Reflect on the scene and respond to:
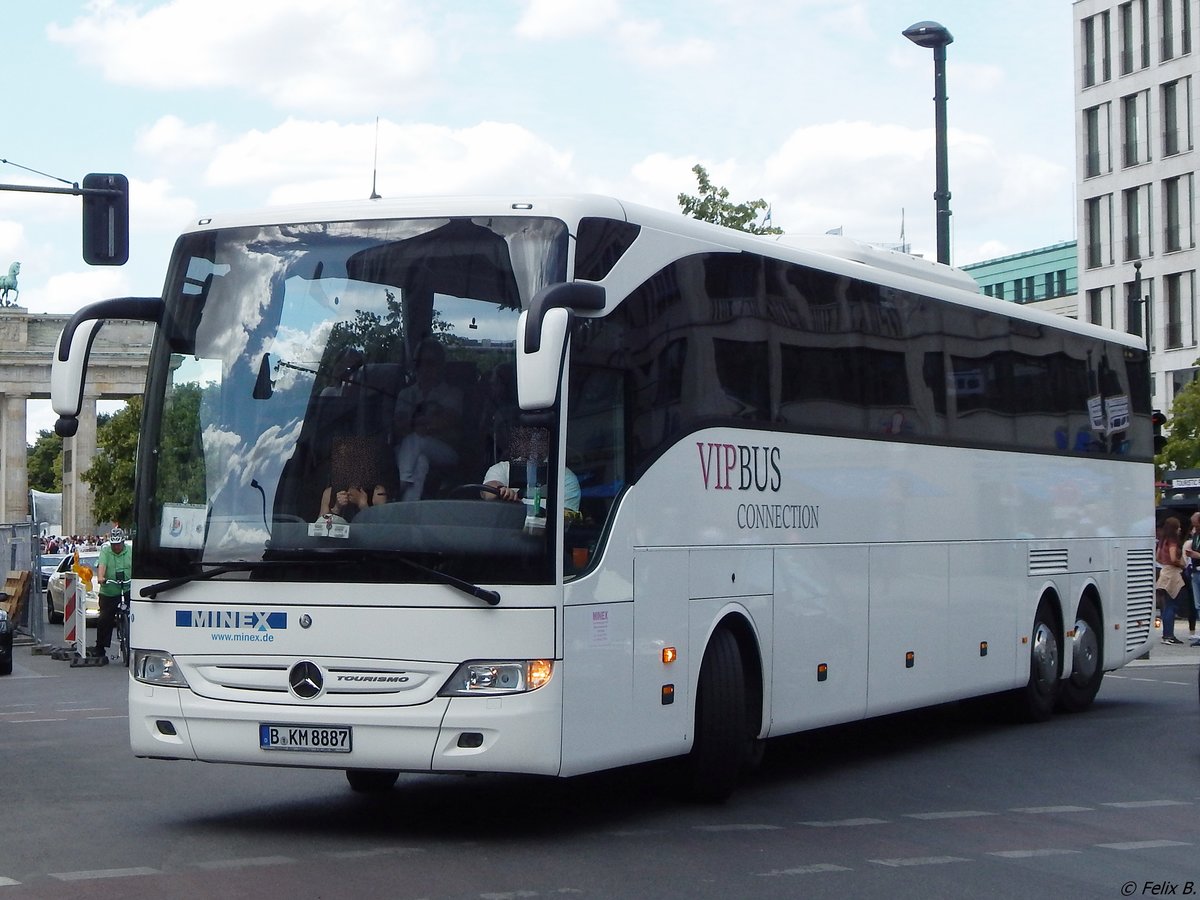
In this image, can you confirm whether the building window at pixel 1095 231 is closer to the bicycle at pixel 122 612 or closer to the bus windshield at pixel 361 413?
the bicycle at pixel 122 612

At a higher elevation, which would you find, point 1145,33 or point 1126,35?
point 1126,35

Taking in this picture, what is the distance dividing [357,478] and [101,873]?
7.31 ft

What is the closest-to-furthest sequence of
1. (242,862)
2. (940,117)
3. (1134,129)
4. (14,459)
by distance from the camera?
1. (242,862)
2. (940,117)
3. (1134,129)
4. (14,459)

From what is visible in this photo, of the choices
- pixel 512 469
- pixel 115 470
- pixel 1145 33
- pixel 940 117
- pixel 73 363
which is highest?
pixel 1145 33

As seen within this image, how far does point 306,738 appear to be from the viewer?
31.8 ft

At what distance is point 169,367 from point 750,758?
4.15 meters

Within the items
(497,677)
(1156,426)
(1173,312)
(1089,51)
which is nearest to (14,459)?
(1089,51)

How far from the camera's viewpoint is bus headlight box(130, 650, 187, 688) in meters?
10.1

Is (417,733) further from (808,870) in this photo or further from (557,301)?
(557,301)

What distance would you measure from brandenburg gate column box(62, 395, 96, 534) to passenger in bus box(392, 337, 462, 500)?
97.6 meters

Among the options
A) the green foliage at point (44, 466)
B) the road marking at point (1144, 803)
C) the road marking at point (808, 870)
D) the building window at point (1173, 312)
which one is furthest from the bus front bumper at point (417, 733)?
the green foliage at point (44, 466)

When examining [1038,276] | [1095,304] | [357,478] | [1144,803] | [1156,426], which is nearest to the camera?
[357,478]

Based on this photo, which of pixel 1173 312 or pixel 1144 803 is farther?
pixel 1173 312

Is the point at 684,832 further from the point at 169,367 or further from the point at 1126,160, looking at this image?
the point at 1126,160
